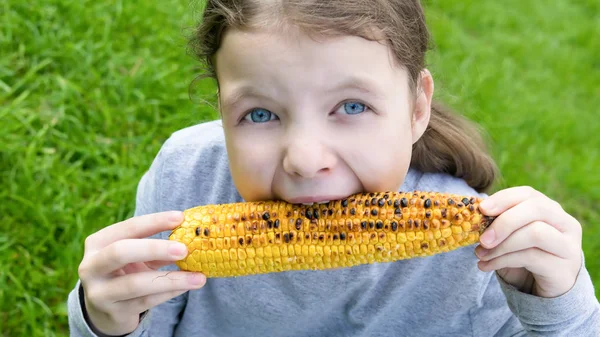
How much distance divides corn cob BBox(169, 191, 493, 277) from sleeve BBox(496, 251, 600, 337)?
0.47 metres

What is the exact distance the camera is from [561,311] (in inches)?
85.9

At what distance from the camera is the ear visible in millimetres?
2266

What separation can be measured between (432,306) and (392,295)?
0.19 meters

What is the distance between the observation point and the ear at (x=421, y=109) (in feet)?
7.43

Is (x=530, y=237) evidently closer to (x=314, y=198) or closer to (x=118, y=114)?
(x=314, y=198)

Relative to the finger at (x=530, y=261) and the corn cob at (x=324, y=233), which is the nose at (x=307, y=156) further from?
the finger at (x=530, y=261)

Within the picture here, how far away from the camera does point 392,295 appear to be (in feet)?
8.71

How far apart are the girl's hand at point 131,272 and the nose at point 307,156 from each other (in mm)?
Answer: 367

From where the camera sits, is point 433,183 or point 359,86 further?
point 433,183

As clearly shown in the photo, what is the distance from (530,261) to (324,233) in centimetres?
61

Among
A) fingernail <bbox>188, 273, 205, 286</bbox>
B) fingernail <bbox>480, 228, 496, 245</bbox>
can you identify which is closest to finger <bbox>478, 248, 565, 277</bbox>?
fingernail <bbox>480, 228, 496, 245</bbox>

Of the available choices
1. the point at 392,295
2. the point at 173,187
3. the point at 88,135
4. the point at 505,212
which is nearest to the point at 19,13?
the point at 88,135

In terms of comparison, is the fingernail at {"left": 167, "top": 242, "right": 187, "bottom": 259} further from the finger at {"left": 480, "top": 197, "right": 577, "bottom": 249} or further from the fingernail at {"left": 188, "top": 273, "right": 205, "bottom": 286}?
the finger at {"left": 480, "top": 197, "right": 577, "bottom": 249}

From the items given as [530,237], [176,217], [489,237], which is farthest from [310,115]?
[530,237]
